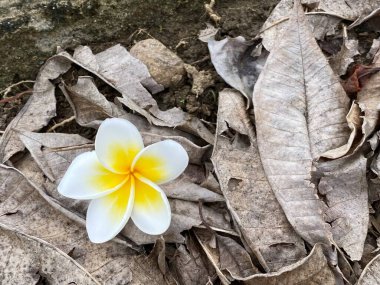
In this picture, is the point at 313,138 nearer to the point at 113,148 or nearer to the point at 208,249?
the point at 208,249

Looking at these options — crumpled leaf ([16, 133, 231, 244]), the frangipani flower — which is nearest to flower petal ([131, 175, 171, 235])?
the frangipani flower

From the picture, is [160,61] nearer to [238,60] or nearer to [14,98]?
[238,60]

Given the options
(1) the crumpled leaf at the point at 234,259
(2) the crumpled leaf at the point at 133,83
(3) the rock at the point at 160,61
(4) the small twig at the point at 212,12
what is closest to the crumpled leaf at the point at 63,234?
(1) the crumpled leaf at the point at 234,259

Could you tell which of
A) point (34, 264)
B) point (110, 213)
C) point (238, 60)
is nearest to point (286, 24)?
point (238, 60)

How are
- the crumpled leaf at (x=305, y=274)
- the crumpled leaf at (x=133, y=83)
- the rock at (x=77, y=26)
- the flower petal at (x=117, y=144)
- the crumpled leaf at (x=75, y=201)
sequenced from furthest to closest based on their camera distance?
the rock at (x=77, y=26)
the crumpled leaf at (x=133, y=83)
the crumpled leaf at (x=75, y=201)
the flower petal at (x=117, y=144)
the crumpled leaf at (x=305, y=274)

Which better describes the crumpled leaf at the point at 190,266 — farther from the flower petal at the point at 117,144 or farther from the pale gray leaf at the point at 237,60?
the pale gray leaf at the point at 237,60

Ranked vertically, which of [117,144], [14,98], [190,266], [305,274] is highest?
[117,144]

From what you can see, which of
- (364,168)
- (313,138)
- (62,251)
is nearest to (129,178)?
(62,251)
